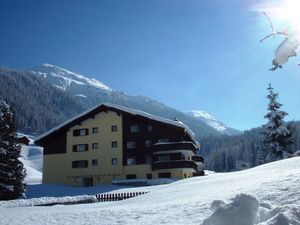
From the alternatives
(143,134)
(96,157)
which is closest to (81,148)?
(96,157)

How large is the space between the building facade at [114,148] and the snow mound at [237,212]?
42980 mm

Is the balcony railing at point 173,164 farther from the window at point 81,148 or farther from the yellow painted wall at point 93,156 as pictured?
the window at point 81,148

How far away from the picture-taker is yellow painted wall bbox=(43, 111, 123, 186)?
2296 inches

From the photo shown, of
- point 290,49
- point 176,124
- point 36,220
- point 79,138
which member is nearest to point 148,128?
point 176,124

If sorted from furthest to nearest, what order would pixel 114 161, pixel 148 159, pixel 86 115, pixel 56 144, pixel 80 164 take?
1. pixel 56 144
2. pixel 86 115
3. pixel 80 164
4. pixel 114 161
5. pixel 148 159

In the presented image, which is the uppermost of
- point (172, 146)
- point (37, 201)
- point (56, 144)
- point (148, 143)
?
point (56, 144)

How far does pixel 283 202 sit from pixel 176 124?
4193 centimetres

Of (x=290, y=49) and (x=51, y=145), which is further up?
(x=51, y=145)

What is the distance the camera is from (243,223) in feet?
34.2

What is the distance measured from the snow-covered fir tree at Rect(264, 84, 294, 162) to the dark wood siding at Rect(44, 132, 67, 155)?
96.7ft

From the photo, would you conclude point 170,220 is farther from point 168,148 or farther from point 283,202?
point 168,148

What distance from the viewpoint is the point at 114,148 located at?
59094 mm

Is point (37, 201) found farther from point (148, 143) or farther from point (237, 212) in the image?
point (148, 143)

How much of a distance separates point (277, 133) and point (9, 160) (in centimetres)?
2621
